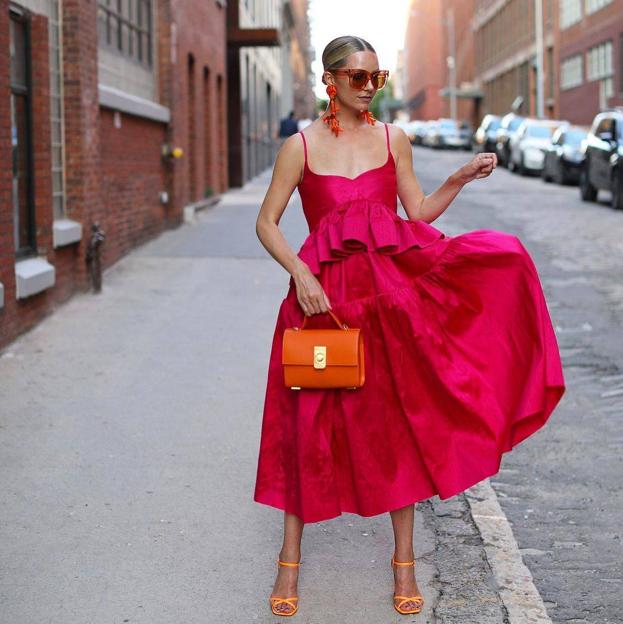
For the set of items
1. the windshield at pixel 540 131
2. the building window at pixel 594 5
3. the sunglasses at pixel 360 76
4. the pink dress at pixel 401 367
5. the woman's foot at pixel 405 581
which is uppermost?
the building window at pixel 594 5

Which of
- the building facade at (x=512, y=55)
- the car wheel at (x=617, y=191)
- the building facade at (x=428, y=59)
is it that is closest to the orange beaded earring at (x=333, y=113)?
the car wheel at (x=617, y=191)

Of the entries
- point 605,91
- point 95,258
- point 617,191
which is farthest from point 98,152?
point 605,91

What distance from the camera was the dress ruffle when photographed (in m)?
4.00

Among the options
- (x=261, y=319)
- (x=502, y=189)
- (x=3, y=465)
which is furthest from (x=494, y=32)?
(x=3, y=465)

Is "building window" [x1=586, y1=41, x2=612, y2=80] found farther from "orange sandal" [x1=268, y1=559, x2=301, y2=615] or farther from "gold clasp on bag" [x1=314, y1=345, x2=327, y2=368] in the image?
"gold clasp on bag" [x1=314, y1=345, x2=327, y2=368]

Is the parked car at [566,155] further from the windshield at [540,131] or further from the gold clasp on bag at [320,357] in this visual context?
the gold clasp on bag at [320,357]

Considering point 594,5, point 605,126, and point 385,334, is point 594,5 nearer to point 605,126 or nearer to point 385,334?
point 605,126

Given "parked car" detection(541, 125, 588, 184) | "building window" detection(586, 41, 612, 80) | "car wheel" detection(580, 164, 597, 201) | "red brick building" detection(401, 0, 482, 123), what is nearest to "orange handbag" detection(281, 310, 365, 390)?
"car wheel" detection(580, 164, 597, 201)

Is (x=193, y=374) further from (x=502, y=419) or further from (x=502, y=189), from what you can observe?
(x=502, y=189)

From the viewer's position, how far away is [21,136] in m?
10.1

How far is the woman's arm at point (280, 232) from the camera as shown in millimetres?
3955

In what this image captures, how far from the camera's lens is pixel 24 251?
10.2 metres

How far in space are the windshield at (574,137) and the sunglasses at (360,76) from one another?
2652cm

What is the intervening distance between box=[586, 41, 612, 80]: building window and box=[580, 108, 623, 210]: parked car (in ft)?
65.7
